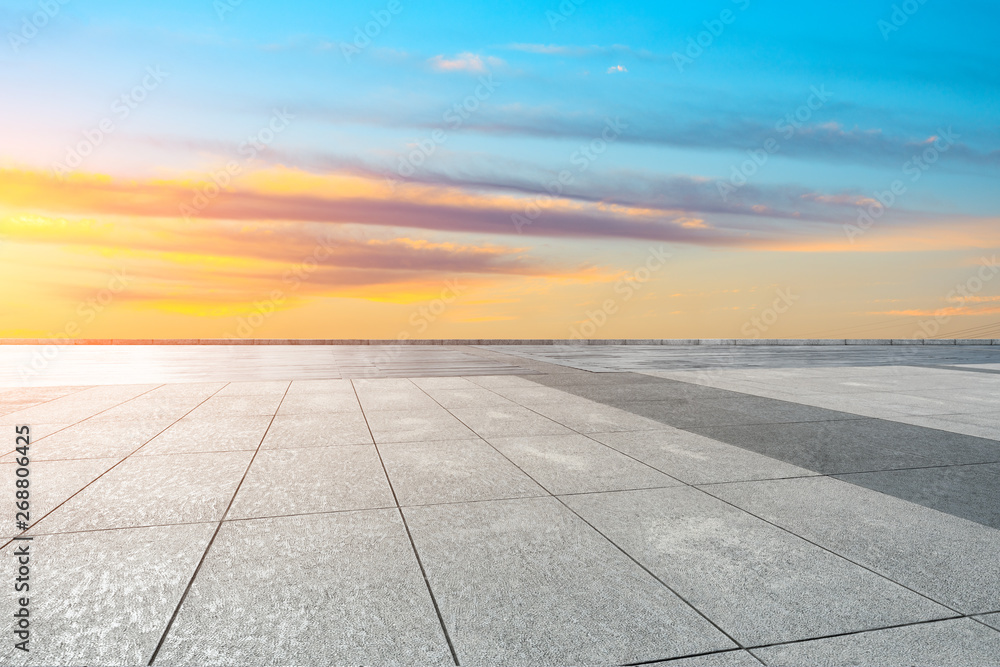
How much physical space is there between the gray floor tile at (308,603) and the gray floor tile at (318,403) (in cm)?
497

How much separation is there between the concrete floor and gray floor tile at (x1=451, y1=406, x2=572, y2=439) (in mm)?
71

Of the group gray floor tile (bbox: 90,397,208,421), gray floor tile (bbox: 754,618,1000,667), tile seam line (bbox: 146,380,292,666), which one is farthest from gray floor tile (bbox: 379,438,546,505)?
gray floor tile (bbox: 90,397,208,421)

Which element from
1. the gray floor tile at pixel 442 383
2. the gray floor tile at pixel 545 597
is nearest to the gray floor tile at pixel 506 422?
the gray floor tile at pixel 442 383

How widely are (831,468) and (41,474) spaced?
7.61m

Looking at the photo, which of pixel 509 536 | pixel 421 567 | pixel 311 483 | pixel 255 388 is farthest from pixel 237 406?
pixel 421 567

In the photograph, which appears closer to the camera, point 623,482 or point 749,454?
point 623,482

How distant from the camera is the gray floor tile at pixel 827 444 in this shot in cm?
646

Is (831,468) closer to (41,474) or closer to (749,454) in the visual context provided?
(749,454)

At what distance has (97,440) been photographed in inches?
288

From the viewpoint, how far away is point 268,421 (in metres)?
8.52

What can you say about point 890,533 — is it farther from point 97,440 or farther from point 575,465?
point 97,440

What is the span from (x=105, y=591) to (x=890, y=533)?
509cm

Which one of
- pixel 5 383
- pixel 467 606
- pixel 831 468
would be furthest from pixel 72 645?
pixel 5 383

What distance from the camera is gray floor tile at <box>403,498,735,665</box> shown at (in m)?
2.95
